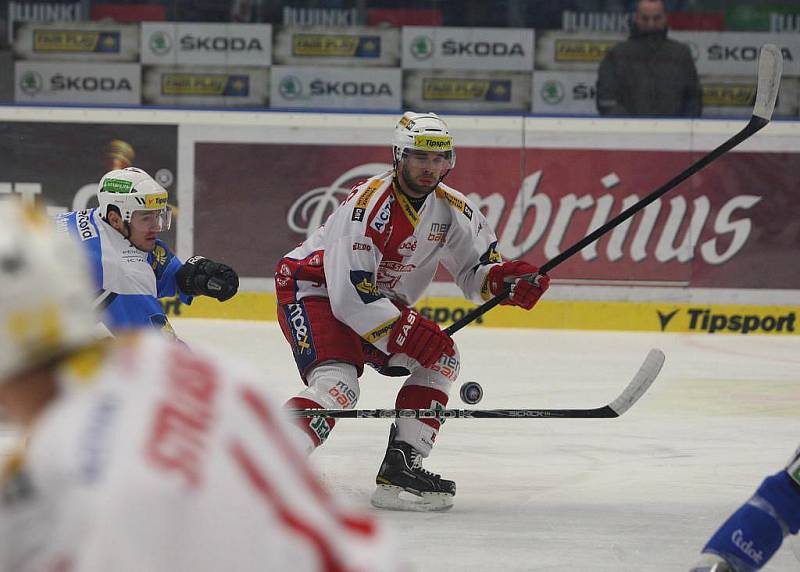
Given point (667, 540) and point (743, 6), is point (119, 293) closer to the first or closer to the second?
point (667, 540)

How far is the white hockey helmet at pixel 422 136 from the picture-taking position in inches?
165

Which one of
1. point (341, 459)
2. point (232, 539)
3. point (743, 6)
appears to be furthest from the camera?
point (743, 6)

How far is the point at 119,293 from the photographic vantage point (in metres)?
4.23

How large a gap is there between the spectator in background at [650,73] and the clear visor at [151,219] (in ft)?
13.6

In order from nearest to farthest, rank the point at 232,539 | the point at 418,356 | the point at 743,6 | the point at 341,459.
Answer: the point at 232,539 < the point at 418,356 < the point at 341,459 < the point at 743,6

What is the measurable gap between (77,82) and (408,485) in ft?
18.7

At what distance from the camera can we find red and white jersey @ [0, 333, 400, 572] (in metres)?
1.12

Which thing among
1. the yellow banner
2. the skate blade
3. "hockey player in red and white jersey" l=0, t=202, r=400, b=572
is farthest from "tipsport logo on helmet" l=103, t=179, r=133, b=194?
the yellow banner

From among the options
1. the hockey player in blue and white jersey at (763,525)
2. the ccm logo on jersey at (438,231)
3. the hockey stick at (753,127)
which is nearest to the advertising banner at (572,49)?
the hockey stick at (753,127)

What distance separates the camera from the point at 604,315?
25.5 feet

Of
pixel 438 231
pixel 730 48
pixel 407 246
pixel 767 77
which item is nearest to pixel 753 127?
pixel 767 77

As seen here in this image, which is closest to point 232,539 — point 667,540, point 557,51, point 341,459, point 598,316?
point 667,540

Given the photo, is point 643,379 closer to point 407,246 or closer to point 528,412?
point 528,412

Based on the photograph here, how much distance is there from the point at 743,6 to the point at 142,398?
809 centimetres
